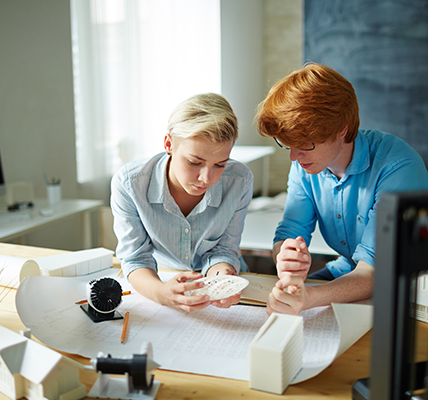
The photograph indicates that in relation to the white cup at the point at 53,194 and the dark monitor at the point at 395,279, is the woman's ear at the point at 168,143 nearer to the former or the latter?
the dark monitor at the point at 395,279

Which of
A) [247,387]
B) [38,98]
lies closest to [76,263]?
[247,387]

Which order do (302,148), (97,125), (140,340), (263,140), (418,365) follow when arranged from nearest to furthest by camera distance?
(418,365)
(140,340)
(302,148)
(97,125)
(263,140)

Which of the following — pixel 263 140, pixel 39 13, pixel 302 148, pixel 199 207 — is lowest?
pixel 263 140

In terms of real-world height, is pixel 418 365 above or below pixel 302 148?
below

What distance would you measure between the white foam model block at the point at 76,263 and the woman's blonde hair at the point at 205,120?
1.37 ft

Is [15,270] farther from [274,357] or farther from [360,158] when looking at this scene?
[360,158]

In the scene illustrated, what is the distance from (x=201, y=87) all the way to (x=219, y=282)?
154 inches

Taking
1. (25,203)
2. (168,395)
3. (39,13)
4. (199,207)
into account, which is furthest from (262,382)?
(39,13)

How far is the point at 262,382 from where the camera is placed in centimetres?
69

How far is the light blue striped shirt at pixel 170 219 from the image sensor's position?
3.99ft

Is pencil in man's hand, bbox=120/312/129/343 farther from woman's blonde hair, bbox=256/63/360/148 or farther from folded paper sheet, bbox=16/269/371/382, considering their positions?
woman's blonde hair, bbox=256/63/360/148

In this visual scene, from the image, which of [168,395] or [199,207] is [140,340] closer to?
[168,395]

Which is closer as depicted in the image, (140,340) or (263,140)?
(140,340)

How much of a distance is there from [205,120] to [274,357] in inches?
24.2
